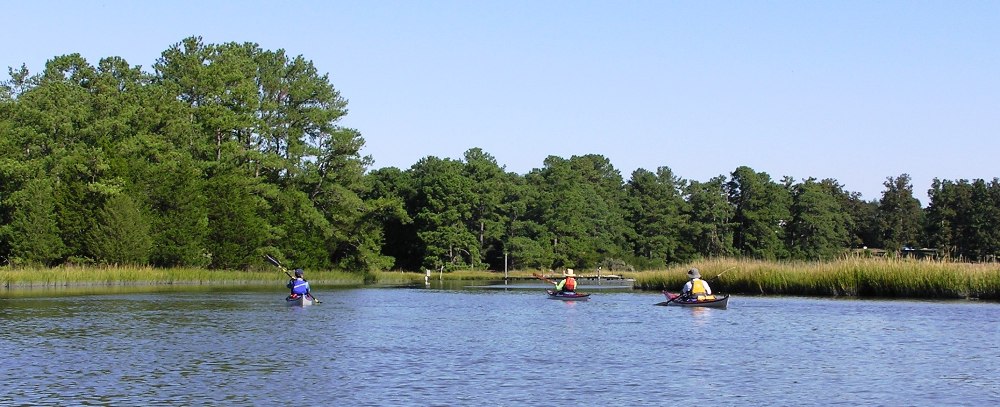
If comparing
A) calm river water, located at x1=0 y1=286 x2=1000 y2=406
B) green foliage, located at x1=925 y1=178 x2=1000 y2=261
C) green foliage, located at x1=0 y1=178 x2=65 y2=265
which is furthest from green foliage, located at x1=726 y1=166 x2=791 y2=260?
calm river water, located at x1=0 y1=286 x2=1000 y2=406

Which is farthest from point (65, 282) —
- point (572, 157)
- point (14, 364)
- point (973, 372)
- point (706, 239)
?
point (572, 157)

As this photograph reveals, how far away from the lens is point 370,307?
4206cm

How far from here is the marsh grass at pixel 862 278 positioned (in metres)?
43.1

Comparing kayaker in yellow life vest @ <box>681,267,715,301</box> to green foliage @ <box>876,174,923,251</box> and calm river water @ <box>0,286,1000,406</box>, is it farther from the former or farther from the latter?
green foliage @ <box>876,174,923,251</box>

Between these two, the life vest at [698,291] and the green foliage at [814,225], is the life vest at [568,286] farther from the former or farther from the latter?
the green foliage at [814,225]

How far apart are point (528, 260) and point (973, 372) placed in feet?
282

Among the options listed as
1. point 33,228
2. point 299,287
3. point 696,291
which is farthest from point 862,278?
point 33,228

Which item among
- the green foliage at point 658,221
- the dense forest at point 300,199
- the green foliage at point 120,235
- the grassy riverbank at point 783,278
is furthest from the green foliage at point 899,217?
the green foliage at point 120,235

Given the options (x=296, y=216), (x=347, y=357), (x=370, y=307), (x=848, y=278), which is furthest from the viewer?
(x=296, y=216)

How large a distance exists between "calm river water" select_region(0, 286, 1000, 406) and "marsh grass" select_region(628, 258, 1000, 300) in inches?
144

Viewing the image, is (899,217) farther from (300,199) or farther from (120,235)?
(120,235)

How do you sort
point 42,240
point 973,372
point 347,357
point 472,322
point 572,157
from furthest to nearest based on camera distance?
point 572,157 < point 42,240 < point 472,322 < point 347,357 < point 973,372

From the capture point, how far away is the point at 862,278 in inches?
1806

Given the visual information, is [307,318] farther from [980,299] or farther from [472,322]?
[980,299]
